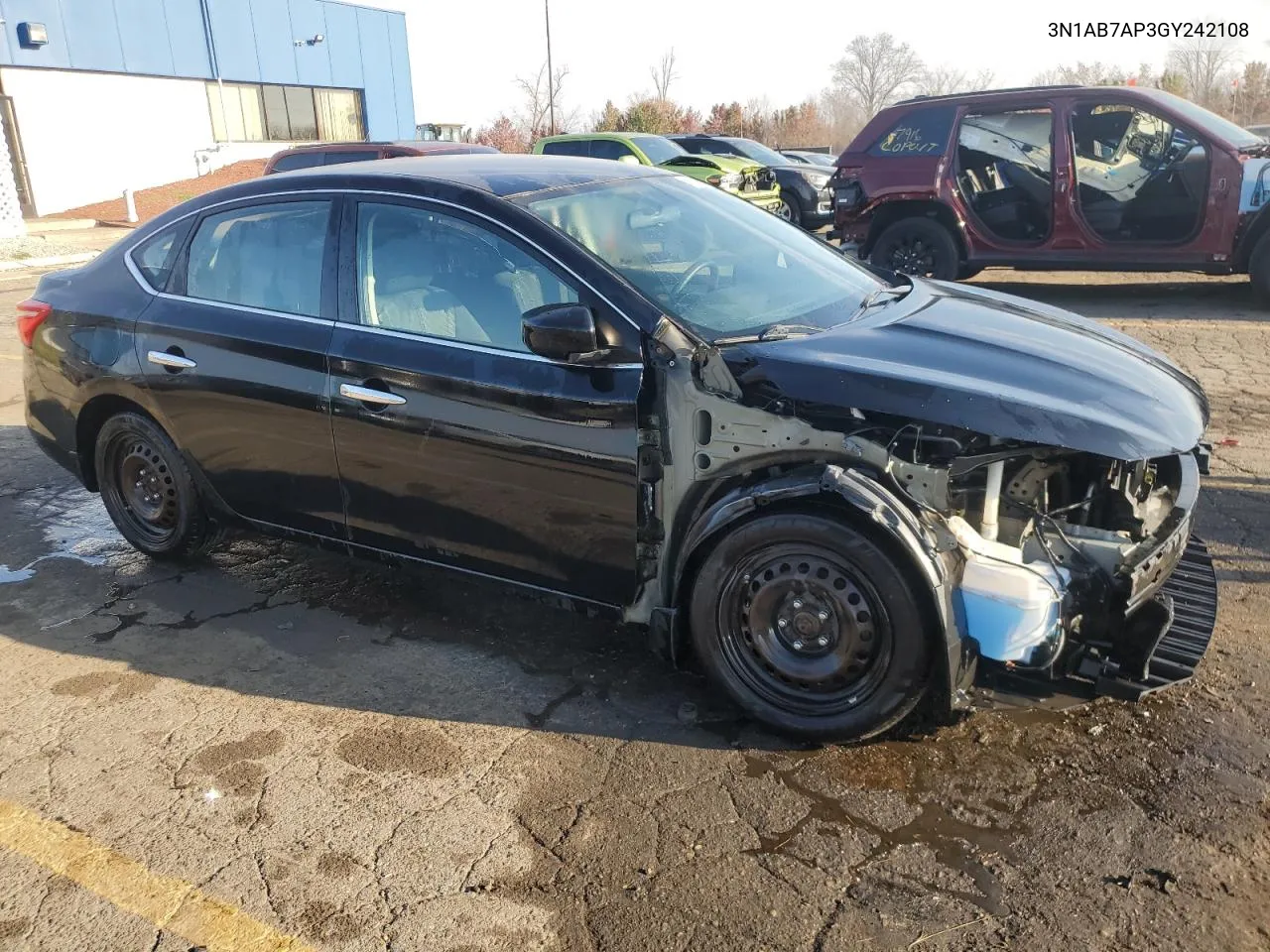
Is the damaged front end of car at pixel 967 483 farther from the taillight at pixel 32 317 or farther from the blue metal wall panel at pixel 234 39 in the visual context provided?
the blue metal wall panel at pixel 234 39

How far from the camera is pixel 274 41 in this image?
36.6 m

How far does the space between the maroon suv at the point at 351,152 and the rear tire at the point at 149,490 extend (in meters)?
8.38

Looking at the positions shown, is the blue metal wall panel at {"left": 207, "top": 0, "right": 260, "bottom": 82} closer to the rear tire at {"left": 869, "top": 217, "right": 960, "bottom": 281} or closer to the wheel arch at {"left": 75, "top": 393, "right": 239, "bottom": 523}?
the rear tire at {"left": 869, "top": 217, "right": 960, "bottom": 281}

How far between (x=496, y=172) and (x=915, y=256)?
7.04 m

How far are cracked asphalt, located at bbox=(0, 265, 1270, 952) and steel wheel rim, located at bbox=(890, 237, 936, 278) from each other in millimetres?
6230

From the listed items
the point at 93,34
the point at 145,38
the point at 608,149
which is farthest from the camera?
the point at 145,38

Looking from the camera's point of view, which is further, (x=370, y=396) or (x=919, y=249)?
(x=919, y=249)

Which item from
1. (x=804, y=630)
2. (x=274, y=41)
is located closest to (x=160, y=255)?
(x=804, y=630)

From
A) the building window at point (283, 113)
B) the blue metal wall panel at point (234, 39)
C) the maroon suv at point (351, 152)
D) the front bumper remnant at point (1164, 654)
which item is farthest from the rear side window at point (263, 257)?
the blue metal wall panel at point (234, 39)

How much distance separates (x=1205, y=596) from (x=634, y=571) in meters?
1.84

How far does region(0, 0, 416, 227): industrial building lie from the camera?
1113 inches

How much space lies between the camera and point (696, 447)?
3111mm

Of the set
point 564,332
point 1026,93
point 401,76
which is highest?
point 401,76

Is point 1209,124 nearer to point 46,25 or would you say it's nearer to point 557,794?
point 557,794
